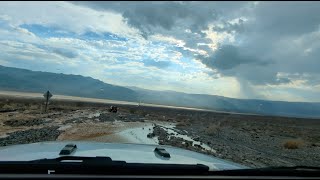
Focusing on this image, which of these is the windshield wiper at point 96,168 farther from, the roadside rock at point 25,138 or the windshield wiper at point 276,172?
the roadside rock at point 25,138

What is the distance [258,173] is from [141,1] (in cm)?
124

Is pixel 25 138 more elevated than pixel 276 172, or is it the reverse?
pixel 276 172

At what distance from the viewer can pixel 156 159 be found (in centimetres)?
355

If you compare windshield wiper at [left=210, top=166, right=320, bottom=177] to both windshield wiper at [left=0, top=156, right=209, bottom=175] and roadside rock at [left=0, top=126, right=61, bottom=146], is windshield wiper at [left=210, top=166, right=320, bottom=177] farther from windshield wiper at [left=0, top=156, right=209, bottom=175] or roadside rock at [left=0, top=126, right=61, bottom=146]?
roadside rock at [left=0, top=126, right=61, bottom=146]

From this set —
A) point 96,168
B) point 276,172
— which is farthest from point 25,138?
point 276,172

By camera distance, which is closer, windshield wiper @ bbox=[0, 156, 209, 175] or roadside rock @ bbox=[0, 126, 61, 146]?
windshield wiper @ bbox=[0, 156, 209, 175]

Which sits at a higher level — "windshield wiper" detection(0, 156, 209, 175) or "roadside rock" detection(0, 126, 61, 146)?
"windshield wiper" detection(0, 156, 209, 175)

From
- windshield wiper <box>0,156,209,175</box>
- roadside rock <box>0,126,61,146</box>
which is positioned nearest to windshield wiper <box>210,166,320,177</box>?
windshield wiper <box>0,156,209,175</box>

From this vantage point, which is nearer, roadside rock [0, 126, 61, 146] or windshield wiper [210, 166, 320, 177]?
windshield wiper [210, 166, 320, 177]

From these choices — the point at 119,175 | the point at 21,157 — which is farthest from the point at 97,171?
the point at 21,157

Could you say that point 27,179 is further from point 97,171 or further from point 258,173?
point 258,173

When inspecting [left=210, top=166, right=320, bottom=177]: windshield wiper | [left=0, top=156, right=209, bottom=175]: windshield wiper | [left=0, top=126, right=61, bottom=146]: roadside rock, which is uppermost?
[left=210, top=166, right=320, bottom=177]: windshield wiper

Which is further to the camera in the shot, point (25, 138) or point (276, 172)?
point (25, 138)

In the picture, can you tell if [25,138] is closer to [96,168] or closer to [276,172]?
[96,168]
